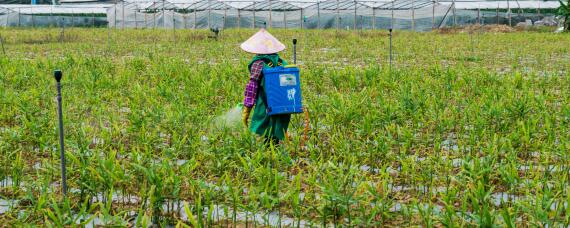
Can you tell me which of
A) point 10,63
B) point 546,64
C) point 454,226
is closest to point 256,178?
point 454,226

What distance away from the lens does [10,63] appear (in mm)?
9719

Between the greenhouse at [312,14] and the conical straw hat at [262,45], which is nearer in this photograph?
the conical straw hat at [262,45]

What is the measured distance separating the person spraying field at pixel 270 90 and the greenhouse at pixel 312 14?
24.2 metres

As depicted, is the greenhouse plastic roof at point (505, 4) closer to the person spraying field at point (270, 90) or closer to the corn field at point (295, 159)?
the corn field at point (295, 159)

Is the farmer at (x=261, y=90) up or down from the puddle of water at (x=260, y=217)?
up

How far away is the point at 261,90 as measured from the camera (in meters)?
4.41

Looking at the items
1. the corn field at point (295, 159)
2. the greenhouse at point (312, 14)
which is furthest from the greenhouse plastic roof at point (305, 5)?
the corn field at point (295, 159)

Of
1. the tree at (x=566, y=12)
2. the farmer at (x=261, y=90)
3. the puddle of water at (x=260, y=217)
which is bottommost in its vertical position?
the puddle of water at (x=260, y=217)

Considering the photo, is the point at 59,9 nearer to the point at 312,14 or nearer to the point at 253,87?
the point at 312,14

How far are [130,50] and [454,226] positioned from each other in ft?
41.7

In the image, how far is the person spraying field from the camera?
4.19 m

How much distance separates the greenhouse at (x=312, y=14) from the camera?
97.1ft

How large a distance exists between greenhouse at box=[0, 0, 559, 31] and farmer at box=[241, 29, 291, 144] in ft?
79.4

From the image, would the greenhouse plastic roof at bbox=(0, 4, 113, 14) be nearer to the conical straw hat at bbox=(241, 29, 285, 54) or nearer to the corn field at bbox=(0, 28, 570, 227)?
the corn field at bbox=(0, 28, 570, 227)
